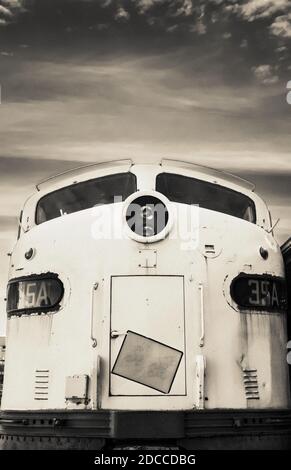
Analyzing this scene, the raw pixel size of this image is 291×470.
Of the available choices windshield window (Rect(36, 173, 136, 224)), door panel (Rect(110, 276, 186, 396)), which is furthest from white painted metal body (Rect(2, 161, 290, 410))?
windshield window (Rect(36, 173, 136, 224))

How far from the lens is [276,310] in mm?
5574

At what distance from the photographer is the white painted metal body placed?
500 centimetres

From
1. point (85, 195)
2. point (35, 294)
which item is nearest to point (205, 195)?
point (85, 195)

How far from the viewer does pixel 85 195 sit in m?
6.55

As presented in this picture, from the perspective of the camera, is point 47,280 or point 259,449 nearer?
point 259,449

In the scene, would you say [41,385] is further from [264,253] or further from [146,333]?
[264,253]

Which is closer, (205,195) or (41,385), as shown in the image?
(41,385)

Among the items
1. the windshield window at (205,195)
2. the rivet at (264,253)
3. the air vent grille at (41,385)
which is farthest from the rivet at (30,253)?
the rivet at (264,253)

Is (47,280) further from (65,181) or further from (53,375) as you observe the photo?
(65,181)

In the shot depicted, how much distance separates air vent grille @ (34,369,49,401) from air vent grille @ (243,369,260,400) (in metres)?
1.81

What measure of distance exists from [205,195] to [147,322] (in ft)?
6.76

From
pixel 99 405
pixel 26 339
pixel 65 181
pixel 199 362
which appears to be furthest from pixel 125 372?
pixel 65 181

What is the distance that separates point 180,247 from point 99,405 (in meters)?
1.61
